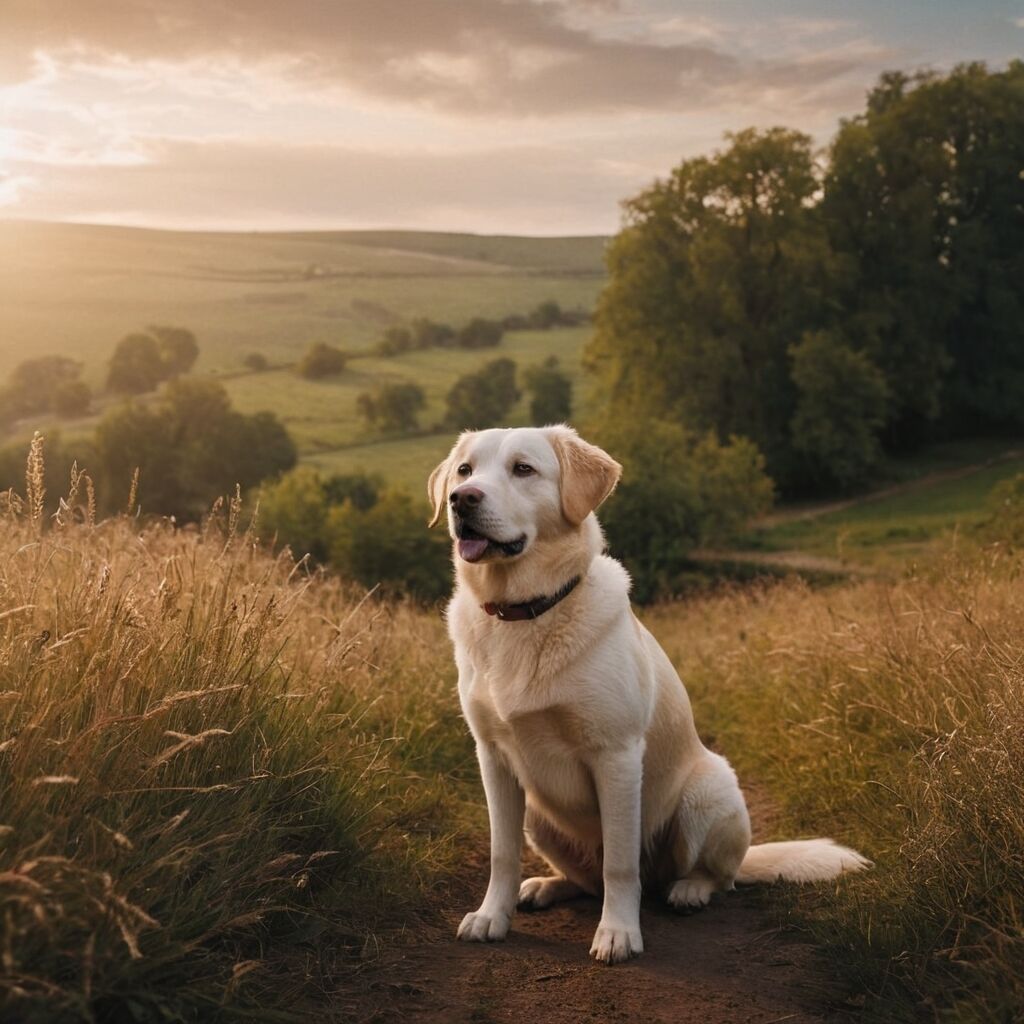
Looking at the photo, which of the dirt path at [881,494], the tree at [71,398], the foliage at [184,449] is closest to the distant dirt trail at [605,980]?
the dirt path at [881,494]

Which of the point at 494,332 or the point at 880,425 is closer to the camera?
the point at 880,425

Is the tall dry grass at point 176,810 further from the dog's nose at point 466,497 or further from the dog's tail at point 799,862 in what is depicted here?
the dog's tail at point 799,862

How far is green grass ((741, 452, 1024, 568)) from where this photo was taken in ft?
104

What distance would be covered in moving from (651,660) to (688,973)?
4.40ft

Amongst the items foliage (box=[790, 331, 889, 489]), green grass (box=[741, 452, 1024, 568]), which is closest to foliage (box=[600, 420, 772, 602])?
green grass (box=[741, 452, 1024, 568])

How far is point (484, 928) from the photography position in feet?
15.3

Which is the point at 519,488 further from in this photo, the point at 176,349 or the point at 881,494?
the point at 176,349

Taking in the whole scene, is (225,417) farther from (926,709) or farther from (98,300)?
(926,709)

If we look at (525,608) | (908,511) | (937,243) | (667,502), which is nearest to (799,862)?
(525,608)

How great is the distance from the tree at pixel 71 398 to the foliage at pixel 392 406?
1417 cm

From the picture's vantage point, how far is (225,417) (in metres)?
54.6

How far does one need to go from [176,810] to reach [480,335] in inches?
2925

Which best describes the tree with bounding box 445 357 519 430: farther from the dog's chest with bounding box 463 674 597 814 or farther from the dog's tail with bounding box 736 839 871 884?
the dog's chest with bounding box 463 674 597 814

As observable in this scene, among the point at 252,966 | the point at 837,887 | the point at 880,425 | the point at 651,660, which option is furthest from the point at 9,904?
the point at 880,425
